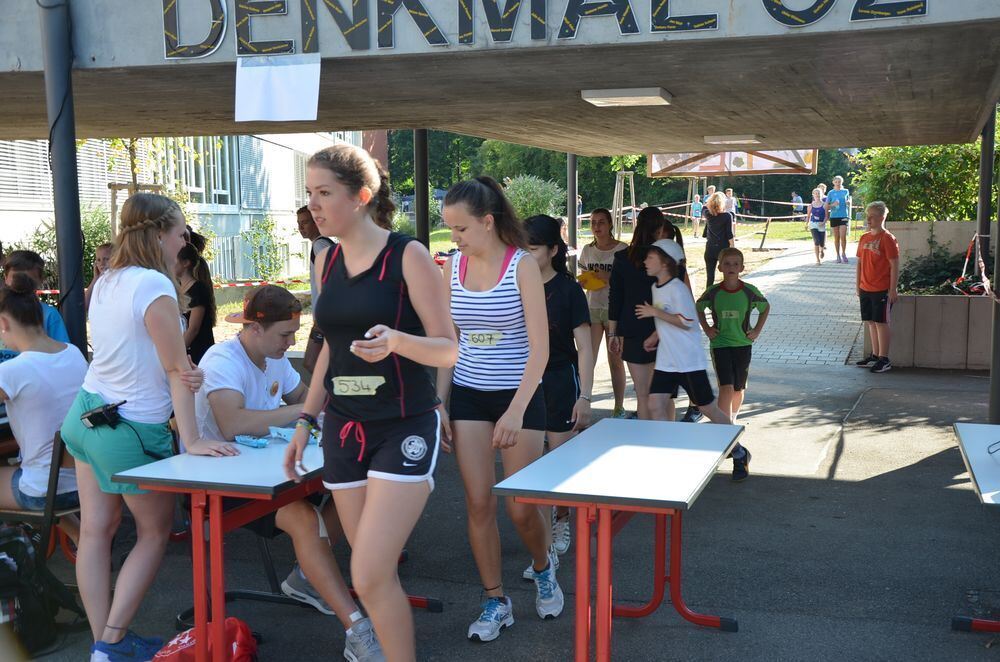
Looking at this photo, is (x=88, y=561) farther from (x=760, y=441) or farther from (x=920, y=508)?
(x=760, y=441)

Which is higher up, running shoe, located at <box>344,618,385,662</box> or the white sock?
the white sock

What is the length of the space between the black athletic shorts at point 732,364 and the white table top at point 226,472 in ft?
12.3

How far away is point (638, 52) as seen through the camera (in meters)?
4.77

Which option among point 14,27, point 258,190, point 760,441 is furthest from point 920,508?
point 258,190

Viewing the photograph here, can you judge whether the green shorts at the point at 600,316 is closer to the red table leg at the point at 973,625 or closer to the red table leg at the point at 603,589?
the red table leg at the point at 973,625

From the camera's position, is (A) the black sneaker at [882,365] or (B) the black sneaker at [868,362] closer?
(A) the black sneaker at [882,365]

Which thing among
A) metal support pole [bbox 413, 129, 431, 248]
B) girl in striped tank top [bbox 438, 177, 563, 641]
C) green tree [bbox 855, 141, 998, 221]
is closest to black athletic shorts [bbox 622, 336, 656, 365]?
girl in striped tank top [bbox 438, 177, 563, 641]

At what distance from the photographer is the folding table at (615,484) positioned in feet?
10.5

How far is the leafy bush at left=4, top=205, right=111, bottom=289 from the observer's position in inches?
583

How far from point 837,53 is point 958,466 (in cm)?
338

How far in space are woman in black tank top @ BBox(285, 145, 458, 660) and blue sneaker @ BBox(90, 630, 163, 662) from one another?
1125 millimetres

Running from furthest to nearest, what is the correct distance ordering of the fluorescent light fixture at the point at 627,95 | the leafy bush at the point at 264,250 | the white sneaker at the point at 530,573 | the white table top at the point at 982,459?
1. the leafy bush at the point at 264,250
2. the fluorescent light fixture at the point at 627,95
3. the white sneaker at the point at 530,573
4. the white table top at the point at 982,459

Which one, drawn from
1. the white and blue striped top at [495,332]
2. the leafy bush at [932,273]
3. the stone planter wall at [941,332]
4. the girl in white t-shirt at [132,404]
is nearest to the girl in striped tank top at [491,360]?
the white and blue striped top at [495,332]

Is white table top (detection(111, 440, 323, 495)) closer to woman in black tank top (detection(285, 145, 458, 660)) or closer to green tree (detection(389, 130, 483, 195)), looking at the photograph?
woman in black tank top (detection(285, 145, 458, 660))
